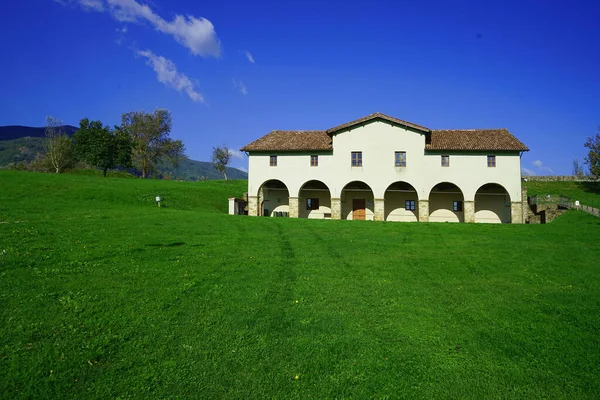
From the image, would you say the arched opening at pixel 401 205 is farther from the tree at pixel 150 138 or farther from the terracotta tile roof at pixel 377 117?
the tree at pixel 150 138

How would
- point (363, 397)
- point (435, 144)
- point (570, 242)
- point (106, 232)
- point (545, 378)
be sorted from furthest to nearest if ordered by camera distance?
point (435, 144) → point (570, 242) → point (106, 232) → point (545, 378) → point (363, 397)

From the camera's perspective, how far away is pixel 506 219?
3547cm

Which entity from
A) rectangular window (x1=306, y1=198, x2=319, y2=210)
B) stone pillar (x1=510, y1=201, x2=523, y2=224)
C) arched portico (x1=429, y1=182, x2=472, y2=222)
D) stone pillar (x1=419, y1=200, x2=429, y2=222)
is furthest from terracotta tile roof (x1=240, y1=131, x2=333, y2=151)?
stone pillar (x1=510, y1=201, x2=523, y2=224)

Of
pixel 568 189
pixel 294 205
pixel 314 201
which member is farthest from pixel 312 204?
pixel 568 189

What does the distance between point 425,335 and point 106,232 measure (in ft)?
50.5

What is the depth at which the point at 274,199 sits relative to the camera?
39.3 m

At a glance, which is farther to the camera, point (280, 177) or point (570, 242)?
point (280, 177)

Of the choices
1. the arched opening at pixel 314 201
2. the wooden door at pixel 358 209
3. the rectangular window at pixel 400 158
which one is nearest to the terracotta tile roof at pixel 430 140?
the rectangular window at pixel 400 158

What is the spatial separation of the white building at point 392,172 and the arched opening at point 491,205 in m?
0.08

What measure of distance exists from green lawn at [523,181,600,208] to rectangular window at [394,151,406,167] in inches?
967

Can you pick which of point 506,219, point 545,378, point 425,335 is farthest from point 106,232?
point 506,219

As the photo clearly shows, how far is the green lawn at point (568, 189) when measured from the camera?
4856cm

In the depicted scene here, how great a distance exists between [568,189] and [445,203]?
27324mm

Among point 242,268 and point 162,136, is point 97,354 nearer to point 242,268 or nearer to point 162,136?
point 242,268
